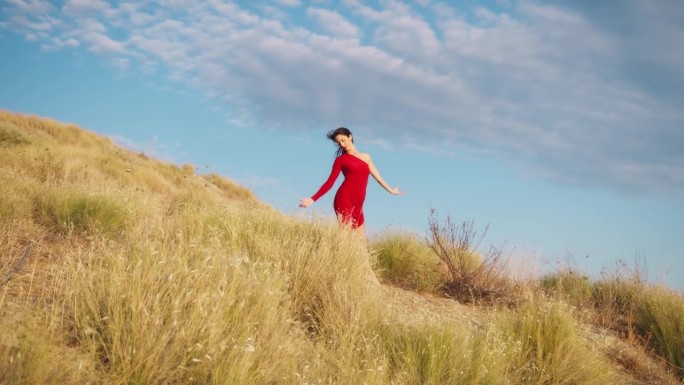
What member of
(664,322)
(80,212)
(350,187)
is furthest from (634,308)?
(80,212)

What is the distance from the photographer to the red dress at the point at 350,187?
847cm

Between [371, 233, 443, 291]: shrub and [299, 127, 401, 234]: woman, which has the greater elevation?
[299, 127, 401, 234]: woman

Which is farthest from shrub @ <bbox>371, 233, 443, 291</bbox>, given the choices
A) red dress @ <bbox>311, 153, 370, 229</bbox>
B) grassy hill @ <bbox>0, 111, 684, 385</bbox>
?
red dress @ <bbox>311, 153, 370, 229</bbox>

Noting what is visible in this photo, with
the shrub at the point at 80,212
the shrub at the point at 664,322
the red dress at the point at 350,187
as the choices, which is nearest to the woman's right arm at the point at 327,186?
the red dress at the point at 350,187

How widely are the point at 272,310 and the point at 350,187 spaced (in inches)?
184

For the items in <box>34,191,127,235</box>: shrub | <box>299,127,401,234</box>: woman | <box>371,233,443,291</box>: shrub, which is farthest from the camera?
<box>371,233,443,291</box>: shrub

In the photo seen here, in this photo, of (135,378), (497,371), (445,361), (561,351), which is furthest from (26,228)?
(561,351)

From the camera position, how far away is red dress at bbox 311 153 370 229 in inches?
333

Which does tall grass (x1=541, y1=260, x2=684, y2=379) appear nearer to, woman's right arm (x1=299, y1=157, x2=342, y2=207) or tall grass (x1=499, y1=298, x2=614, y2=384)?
tall grass (x1=499, y1=298, x2=614, y2=384)

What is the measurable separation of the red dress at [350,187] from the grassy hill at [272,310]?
1.18 metres

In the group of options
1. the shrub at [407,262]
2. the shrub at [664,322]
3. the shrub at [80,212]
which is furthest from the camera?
the shrub at [407,262]

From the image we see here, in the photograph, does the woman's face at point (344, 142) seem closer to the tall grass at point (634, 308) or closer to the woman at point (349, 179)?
the woman at point (349, 179)

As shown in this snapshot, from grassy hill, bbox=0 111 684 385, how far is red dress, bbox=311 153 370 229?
3.86ft

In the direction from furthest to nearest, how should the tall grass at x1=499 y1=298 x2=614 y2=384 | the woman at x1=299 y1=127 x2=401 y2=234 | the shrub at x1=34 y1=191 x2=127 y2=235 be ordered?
the woman at x1=299 y1=127 x2=401 y2=234, the shrub at x1=34 y1=191 x2=127 y2=235, the tall grass at x1=499 y1=298 x2=614 y2=384
